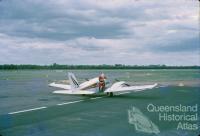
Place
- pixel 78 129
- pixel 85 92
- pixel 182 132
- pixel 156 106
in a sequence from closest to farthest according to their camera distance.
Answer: pixel 182 132
pixel 78 129
pixel 156 106
pixel 85 92

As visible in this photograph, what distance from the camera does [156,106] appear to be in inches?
803

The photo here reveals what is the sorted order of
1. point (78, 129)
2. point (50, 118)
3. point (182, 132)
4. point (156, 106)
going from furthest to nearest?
point (156, 106), point (50, 118), point (78, 129), point (182, 132)

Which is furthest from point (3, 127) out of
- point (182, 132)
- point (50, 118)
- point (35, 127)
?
point (182, 132)

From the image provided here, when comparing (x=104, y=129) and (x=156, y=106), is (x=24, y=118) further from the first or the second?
(x=156, y=106)

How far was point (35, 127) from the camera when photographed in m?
13.5

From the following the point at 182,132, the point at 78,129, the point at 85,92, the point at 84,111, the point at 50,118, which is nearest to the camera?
the point at 182,132

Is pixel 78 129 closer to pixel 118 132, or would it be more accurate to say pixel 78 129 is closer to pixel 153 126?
pixel 118 132

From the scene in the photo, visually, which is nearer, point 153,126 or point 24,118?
point 153,126

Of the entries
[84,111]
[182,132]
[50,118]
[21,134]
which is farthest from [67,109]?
[182,132]

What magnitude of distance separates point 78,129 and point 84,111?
5.16 meters

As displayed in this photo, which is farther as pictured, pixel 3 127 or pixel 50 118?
pixel 50 118

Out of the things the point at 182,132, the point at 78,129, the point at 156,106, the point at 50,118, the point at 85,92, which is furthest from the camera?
the point at 85,92

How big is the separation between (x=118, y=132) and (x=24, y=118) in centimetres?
590

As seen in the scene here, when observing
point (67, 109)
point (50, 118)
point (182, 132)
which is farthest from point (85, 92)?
point (182, 132)
